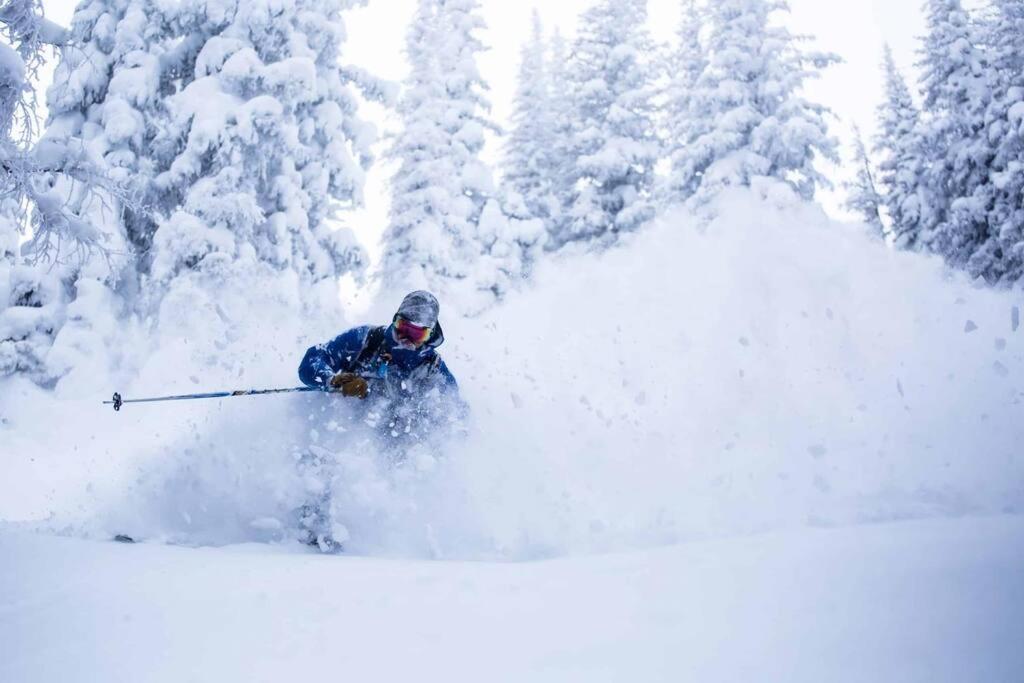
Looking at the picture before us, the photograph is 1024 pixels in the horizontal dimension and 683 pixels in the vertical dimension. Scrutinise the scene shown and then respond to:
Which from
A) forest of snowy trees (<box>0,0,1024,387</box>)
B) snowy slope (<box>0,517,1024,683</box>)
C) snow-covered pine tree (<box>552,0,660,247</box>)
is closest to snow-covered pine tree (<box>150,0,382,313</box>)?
forest of snowy trees (<box>0,0,1024,387</box>)

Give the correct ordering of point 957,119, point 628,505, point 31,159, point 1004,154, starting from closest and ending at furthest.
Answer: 1. point 628,505
2. point 31,159
3. point 1004,154
4. point 957,119

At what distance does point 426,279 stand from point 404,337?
46.4 ft

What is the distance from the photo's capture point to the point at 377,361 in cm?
572

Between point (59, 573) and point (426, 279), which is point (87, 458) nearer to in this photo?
point (59, 573)

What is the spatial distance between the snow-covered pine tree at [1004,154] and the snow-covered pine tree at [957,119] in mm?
416

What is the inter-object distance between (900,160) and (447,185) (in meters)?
23.1

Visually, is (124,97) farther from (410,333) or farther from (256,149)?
(410,333)

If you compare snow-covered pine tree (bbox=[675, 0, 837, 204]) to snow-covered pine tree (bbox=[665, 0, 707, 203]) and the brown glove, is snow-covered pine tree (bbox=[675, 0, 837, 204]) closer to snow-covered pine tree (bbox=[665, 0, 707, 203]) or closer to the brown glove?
snow-covered pine tree (bbox=[665, 0, 707, 203])

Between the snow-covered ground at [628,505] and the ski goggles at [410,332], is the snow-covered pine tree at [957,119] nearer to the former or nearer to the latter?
the snow-covered ground at [628,505]

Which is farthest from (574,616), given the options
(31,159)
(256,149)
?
(256,149)

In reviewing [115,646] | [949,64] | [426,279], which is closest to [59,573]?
[115,646]

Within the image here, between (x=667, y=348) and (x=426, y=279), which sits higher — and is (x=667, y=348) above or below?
above

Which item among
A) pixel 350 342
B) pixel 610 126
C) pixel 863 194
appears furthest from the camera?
pixel 863 194

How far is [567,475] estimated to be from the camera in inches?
205
